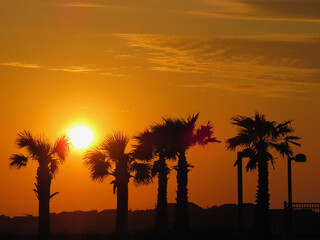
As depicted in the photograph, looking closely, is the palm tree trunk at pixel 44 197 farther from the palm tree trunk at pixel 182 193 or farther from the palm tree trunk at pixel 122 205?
the palm tree trunk at pixel 182 193

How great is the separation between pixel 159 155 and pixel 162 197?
2.96 metres

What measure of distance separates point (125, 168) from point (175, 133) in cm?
445

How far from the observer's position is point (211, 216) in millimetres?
103750

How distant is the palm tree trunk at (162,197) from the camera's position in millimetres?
60838

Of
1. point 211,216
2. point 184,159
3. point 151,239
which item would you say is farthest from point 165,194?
point 211,216

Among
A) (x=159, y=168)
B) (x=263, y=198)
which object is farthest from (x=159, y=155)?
(x=263, y=198)

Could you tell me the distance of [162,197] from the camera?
202 feet

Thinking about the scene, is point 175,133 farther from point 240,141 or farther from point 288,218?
point 288,218

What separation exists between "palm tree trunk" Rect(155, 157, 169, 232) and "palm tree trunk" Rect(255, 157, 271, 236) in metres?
6.87

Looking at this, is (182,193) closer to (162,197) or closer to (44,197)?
(162,197)

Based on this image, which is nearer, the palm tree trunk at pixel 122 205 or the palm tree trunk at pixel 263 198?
the palm tree trunk at pixel 263 198

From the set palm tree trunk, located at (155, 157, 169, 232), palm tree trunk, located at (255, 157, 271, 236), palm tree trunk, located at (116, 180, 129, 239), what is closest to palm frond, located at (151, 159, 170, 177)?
palm tree trunk, located at (155, 157, 169, 232)

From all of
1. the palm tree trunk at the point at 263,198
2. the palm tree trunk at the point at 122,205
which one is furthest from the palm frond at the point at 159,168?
the palm tree trunk at the point at 263,198

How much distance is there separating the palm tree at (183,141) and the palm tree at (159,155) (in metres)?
0.51
